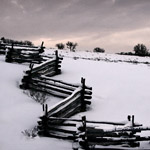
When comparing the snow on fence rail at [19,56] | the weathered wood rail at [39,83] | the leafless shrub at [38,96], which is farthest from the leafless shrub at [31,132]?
the snow on fence rail at [19,56]

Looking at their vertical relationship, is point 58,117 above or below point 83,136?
above

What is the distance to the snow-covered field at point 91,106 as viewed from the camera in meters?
7.44

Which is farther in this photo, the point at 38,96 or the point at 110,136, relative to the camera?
the point at 38,96

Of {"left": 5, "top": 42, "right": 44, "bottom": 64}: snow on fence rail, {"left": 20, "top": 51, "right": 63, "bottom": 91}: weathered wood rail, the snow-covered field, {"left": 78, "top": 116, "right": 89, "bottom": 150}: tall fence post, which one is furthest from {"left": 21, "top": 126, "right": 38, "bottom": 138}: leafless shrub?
{"left": 5, "top": 42, "right": 44, "bottom": 64}: snow on fence rail

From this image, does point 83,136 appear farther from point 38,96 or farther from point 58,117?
point 38,96

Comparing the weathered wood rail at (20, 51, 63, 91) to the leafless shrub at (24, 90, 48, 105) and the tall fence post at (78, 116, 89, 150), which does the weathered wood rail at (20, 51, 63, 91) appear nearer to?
the leafless shrub at (24, 90, 48, 105)

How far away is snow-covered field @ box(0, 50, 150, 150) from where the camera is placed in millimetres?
7438

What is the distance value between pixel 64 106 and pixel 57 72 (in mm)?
6443

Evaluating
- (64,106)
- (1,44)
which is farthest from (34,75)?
(1,44)

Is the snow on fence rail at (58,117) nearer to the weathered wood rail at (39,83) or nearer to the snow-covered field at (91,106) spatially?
the snow-covered field at (91,106)

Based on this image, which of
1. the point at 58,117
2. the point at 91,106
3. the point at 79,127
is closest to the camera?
the point at 79,127

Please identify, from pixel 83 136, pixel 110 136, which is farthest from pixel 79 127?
pixel 110 136

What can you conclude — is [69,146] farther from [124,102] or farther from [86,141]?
[124,102]

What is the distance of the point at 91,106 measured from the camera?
10.8 metres
